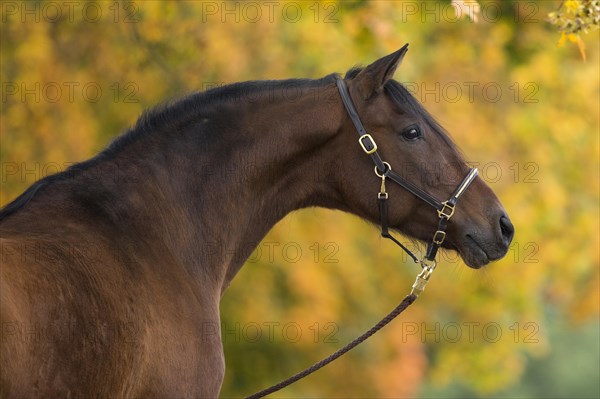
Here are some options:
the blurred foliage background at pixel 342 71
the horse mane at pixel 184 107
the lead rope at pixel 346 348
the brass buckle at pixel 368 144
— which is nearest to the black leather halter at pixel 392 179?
the brass buckle at pixel 368 144

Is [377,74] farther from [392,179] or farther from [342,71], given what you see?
[342,71]

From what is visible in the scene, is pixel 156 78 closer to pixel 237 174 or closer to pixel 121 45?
pixel 121 45

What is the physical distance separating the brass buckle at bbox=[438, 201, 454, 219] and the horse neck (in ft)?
2.00

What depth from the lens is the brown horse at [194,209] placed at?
14.0ft

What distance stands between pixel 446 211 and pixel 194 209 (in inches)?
53.0

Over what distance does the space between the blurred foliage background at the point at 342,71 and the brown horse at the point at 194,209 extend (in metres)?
2.83

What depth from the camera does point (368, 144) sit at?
5.11 metres

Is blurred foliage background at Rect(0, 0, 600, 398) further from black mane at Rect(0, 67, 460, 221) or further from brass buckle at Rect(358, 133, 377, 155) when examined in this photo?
brass buckle at Rect(358, 133, 377, 155)

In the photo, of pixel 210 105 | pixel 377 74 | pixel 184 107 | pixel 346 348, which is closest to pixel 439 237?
pixel 346 348

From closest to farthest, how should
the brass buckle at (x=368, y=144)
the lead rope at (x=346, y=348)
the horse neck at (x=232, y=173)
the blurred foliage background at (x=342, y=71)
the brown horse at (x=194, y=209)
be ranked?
the brown horse at (x=194, y=209) < the horse neck at (x=232, y=173) < the brass buckle at (x=368, y=144) < the lead rope at (x=346, y=348) < the blurred foliage background at (x=342, y=71)

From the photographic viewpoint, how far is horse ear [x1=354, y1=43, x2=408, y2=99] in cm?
505

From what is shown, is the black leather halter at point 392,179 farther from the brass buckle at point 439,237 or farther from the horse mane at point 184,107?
the horse mane at point 184,107

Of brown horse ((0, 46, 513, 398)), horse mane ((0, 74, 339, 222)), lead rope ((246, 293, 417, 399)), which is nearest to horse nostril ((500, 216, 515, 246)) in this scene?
brown horse ((0, 46, 513, 398))

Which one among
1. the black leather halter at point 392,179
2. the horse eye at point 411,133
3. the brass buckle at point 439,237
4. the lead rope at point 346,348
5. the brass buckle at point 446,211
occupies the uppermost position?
the horse eye at point 411,133
